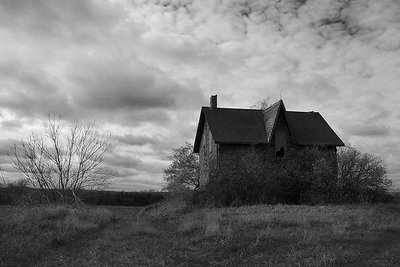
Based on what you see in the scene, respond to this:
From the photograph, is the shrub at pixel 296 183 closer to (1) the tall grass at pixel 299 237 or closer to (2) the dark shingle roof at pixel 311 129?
(2) the dark shingle roof at pixel 311 129

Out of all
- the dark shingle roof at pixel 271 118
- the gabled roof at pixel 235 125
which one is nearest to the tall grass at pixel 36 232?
the gabled roof at pixel 235 125

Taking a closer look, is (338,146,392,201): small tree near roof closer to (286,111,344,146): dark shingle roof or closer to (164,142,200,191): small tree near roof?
(286,111,344,146): dark shingle roof

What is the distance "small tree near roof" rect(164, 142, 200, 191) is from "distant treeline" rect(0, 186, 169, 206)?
6.86 ft

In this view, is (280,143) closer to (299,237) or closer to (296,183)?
(296,183)

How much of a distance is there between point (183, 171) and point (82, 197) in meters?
21.4

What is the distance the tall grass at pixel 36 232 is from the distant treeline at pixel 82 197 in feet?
17.4

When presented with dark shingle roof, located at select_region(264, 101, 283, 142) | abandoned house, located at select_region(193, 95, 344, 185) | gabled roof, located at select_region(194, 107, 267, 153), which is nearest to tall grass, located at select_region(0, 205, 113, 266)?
abandoned house, located at select_region(193, 95, 344, 185)

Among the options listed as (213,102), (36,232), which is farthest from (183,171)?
(36,232)

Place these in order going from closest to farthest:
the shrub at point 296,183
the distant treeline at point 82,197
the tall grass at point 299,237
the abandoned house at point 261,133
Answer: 1. the tall grass at point 299,237
2. the distant treeline at point 82,197
3. the shrub at point 296,183
4. the abandoned house at point 261,133

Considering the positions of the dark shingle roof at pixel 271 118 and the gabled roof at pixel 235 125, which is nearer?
the gabled roof at pixel 235 125

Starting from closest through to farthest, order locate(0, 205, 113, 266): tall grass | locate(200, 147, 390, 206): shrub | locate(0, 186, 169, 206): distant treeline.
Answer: locate(0, 205, 113, 266): tall grass < locate(0, 186, 169, 206): distant treeline < locate(200, 147, 390, 206): shrub

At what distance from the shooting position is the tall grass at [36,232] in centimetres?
1106

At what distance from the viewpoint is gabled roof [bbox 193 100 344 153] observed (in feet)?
118

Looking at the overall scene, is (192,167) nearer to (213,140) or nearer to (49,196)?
(213,140)
